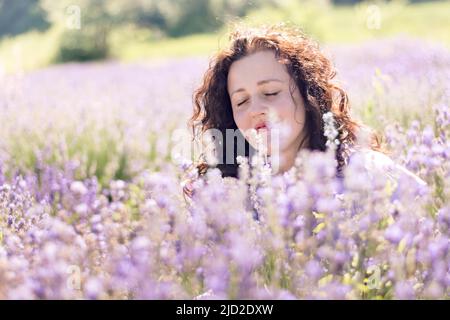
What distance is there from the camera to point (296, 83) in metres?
2.49

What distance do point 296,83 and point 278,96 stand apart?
0.62ft

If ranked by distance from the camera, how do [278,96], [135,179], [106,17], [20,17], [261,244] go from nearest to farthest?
[261,244]
[278,96]
[135,179]
[106,17]
[20,17]

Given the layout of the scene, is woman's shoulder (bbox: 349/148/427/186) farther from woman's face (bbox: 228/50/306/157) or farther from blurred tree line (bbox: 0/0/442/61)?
blurred tree line (bbox: 0/0/442/61)

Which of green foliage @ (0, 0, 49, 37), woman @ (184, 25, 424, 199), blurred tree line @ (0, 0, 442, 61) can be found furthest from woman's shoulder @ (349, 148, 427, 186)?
green foliage @ (0, 0, 49, 37)

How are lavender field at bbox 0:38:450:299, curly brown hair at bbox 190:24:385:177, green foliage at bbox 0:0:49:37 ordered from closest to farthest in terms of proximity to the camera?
lavender field at bbox 0:38:450:299 → curly brown hair at bbox 190:24:385:177 → green foliage at bbox 0:0:49:37

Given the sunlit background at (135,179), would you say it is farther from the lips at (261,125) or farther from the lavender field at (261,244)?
the lips at (261,125)

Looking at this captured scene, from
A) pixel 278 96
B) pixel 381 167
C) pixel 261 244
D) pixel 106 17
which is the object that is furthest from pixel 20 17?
pixel 261 244

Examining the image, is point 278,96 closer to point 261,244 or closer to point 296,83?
point 296,83

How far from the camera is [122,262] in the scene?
1292 millimetres

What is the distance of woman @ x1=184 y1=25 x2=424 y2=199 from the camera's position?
7.57ft

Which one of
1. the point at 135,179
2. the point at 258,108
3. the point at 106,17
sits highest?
the point at 106,17

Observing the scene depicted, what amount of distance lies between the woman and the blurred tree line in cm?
983

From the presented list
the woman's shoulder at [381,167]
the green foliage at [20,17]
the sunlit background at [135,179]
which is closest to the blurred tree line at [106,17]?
the green foliage at [20,17]

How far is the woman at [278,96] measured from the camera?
231 cm
